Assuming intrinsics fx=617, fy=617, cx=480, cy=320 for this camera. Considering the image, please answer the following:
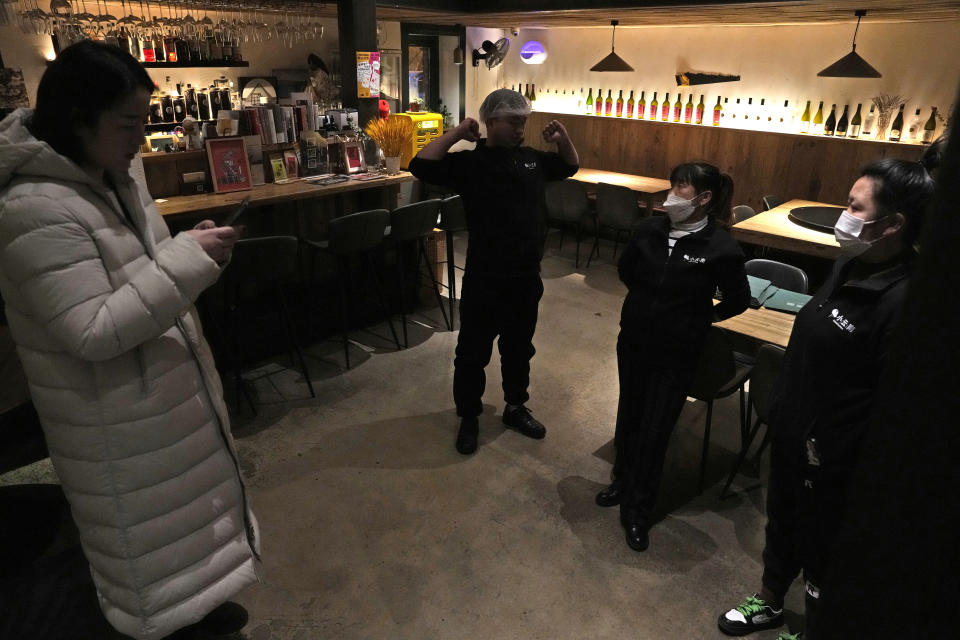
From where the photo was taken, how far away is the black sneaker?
6.97 ft

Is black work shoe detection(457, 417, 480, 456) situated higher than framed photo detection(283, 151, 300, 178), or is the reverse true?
framed photo detection(283, 151, 300, 178)

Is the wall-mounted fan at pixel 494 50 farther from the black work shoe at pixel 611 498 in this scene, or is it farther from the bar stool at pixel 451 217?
the black work shoe at pixel 611 498

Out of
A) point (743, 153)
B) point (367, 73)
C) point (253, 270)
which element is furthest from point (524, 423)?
point (743, 153)

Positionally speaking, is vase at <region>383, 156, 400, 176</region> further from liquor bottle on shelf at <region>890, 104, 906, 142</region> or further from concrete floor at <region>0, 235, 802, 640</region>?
liquor bottle on shelf at <region>890, 104, 906, 142</region>

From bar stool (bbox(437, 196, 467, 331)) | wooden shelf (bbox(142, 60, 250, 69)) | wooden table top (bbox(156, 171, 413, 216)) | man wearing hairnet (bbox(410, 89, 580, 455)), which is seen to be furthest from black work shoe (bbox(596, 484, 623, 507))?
wooden shelf (bbox(142, 60, 250, 69))

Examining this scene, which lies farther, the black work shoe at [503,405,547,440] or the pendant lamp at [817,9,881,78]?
the pendant lamp at [817,9,881,78]

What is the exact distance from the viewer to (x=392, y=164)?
14.6 ft

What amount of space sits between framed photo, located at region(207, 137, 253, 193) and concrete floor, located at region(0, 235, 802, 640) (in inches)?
45.3

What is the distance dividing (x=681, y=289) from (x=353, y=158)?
2.91 m

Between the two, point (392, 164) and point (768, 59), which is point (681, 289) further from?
point (768, 59)

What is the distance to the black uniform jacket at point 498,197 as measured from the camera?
8.77 ft

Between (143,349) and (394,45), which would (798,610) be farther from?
(394,45)

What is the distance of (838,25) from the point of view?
5.49 meters

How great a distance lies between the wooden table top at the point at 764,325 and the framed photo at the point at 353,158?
2811 mm
